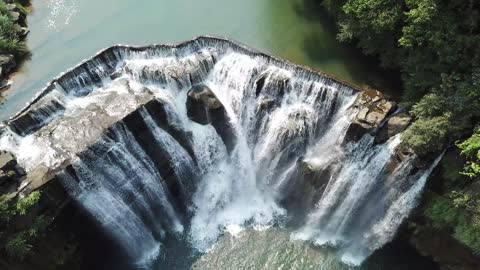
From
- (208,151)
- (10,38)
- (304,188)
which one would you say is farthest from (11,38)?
(304,188)

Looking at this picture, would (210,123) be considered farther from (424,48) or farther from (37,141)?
(424,48)

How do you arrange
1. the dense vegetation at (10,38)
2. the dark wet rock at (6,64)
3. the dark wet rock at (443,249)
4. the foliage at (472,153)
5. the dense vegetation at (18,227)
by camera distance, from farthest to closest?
the dense vegetation at (10,38)
the dark wet rock at (6,64)
the dark wet rock at (443,249)
the dense vegetation at (18,227)
the foliage at (472,153)

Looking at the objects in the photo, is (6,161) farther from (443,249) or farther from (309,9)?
(309,9)

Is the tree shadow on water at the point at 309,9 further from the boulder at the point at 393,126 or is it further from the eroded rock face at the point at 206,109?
the boulder at the point at 393,126

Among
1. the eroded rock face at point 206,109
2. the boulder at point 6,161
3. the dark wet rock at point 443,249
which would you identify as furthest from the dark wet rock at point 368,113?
the boulder at point 6,161

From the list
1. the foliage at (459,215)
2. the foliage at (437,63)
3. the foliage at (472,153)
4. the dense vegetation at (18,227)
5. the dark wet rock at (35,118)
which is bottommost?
the dense vegetation at (18,227)

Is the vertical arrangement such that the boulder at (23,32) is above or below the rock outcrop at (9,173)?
above
